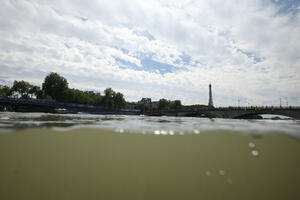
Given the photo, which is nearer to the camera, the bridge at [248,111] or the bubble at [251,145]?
the bubble at [251,145]

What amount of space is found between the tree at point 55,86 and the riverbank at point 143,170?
68173mm

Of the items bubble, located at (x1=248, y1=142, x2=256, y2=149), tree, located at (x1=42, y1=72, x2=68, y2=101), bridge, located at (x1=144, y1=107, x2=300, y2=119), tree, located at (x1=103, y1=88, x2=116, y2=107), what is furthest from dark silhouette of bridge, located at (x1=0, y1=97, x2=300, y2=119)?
bubble, located at (x1=248, y1=142, x2=256, y2=149)

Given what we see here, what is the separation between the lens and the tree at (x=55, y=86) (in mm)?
62094

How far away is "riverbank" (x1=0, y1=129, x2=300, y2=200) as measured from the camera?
2986mm

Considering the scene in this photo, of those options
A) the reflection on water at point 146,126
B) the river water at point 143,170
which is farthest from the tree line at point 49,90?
the river water at point 143,170

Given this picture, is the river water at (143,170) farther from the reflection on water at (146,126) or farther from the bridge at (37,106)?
the bridge at (37,106)

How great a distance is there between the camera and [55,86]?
206 feet

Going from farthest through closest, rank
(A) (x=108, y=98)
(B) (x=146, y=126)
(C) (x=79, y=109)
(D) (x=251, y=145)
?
1. (A) (x=108, y=98)
2. (C) (x=79, y=109)
3. (B) (x=146, y=126)
4. (D) (x=251, y=145)

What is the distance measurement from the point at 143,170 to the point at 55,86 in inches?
2845

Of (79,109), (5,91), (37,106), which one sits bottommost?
(79,109)

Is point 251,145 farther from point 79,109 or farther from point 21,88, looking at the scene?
point 21,88

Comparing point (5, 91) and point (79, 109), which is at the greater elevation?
point (5, 91)

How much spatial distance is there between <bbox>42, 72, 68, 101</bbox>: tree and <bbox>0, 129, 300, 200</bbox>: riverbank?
6817cm

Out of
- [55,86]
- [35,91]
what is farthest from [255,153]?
[35,91]
